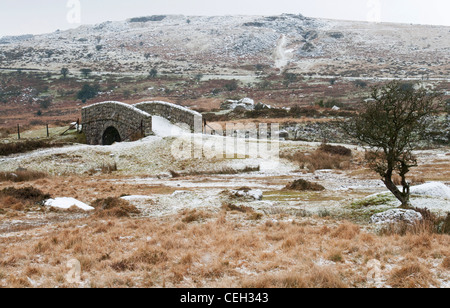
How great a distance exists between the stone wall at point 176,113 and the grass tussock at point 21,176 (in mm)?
13073

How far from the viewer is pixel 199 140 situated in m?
27.3

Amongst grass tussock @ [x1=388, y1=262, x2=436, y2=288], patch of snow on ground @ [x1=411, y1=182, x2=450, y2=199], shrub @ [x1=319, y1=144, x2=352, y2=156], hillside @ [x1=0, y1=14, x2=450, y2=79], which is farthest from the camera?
hillside @ [x1=0, y1=14, x2=450, y2=79]

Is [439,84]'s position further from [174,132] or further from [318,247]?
[318,247]

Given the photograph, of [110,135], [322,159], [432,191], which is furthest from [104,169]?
[432,191]

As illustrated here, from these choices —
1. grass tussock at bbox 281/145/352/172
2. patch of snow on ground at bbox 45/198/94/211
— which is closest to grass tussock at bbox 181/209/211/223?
patch of snow on ground at bbox 45/198/94/211

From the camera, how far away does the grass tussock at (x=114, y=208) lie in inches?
502

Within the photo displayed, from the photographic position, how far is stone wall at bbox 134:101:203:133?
3191 cm

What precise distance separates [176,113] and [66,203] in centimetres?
2070

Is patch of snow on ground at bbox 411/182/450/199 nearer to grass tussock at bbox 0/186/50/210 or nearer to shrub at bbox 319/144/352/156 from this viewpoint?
shrub at bbox 319/144/352/156

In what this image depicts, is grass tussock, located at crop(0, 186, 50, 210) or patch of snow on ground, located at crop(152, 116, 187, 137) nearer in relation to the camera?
grass tussock, located at crop(0, 186, 50, 210)

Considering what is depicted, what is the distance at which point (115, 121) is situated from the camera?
3703 centimetres

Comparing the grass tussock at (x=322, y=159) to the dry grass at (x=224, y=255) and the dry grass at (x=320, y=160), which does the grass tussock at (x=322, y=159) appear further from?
the dry grass at (x=224, y=255)

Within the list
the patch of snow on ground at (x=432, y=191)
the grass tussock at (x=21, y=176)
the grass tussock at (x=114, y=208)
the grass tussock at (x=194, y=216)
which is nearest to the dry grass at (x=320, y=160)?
the patch of snow on ground at (x=432, y=191)
